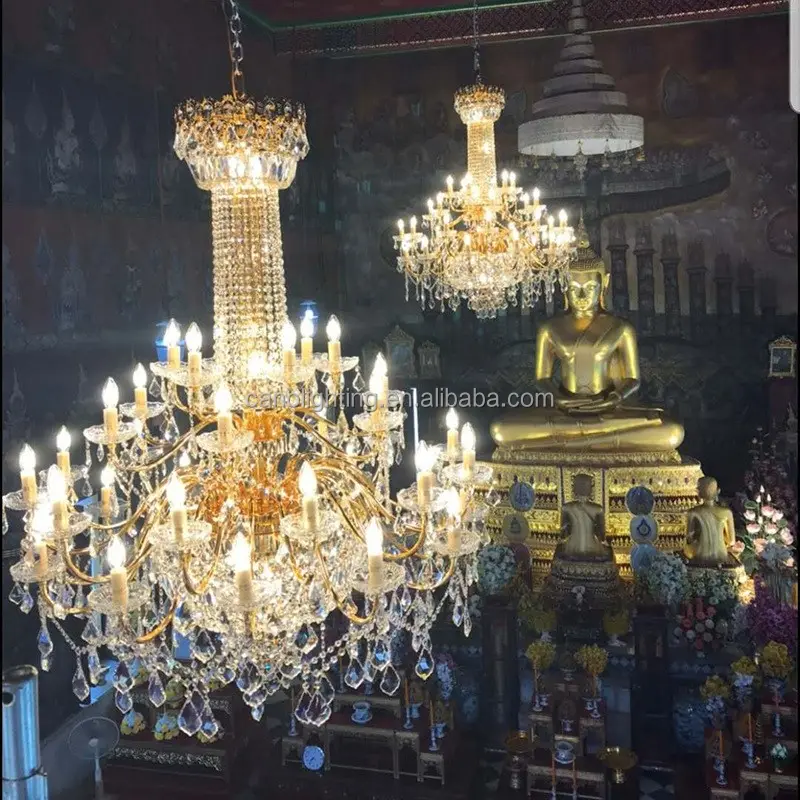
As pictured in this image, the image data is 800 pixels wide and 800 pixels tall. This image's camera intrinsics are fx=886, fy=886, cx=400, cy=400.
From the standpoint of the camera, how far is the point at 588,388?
25.8 ft

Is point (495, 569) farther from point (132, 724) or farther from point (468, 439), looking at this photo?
point (468, 439)

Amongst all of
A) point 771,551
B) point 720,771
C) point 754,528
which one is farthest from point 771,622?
point 754,528

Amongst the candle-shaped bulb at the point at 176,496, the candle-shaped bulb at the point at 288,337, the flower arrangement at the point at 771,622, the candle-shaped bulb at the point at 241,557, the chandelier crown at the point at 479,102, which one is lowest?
the flower arrangement at the point at 771,622

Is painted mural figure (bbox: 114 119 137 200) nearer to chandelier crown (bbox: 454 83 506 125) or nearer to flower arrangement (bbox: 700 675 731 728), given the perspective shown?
chandelier crown (bbox: 454 83 506 125)

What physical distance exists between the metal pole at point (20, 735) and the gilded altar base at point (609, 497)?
470cm

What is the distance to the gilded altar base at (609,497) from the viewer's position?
6.95 m

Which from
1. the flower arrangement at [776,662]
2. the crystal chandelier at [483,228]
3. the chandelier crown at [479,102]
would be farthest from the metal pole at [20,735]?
the chandelier crown at [479,102]

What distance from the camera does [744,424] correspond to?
882 centimetres

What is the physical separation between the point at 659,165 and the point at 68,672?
23.1 ft

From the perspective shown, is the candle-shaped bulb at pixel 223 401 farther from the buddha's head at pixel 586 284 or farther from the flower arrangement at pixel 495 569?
the buddha's head at pixel 586 284

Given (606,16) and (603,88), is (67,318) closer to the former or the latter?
(603,88)

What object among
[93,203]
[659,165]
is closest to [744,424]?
[659,165]

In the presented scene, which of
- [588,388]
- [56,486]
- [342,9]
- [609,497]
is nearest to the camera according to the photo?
[56,486]

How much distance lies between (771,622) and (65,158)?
16.7 ft
